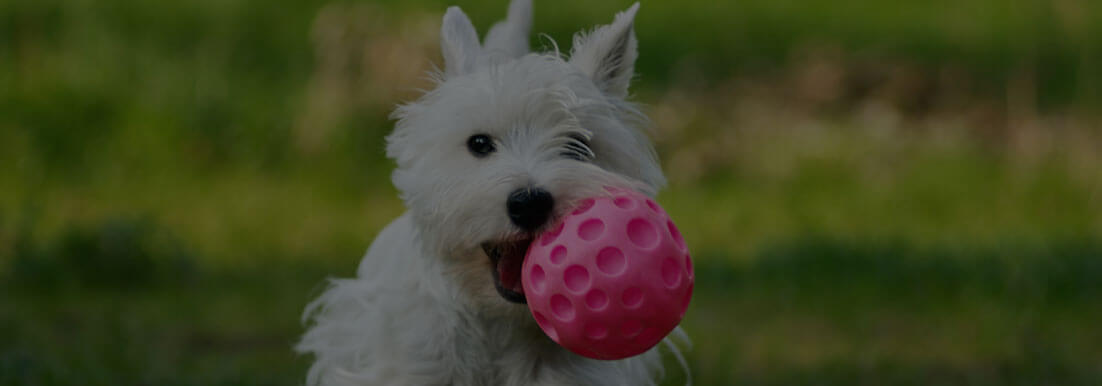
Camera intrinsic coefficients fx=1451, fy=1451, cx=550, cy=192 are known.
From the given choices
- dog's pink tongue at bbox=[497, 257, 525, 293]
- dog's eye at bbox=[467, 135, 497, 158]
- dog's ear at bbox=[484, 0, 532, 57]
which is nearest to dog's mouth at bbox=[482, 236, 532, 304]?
dog's pink tongue at bbox=[497, 257, 525, 293]

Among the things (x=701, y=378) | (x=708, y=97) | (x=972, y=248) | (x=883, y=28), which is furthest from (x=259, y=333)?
(x=883, y=28)

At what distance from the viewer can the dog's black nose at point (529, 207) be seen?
3.80 meters

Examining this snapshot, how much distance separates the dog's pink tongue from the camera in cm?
404

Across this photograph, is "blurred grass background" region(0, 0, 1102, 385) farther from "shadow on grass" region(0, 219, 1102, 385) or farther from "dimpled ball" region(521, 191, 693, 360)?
"dimpled ball" region(521, 191, 693, 360)

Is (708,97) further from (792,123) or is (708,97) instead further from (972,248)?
(972,248)

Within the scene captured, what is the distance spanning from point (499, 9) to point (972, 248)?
4.76 metres

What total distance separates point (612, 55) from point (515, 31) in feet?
2.98

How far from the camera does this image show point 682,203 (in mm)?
10141

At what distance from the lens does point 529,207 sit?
3.81 m

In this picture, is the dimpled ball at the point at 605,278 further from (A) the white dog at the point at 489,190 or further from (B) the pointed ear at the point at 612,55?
(B) the pointed ear at the point at 612,55

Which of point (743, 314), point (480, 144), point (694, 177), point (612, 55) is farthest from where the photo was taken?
point (694, 177)

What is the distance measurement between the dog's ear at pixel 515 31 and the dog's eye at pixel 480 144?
3.63ft

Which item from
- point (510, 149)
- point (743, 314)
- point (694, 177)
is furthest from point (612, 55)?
point (694, 177)

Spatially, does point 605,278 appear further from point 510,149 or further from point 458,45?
point 458,45
